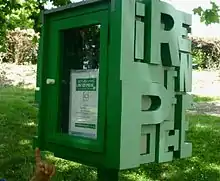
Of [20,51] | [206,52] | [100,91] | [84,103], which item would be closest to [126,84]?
[100,91]

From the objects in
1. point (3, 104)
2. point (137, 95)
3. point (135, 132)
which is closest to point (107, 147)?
point (135, 132)

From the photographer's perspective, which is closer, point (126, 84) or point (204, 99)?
point (126, 84)

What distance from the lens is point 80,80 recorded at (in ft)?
7.96

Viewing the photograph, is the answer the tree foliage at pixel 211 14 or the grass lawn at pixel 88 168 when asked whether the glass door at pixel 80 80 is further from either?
the tree foliage at pixel 211 14

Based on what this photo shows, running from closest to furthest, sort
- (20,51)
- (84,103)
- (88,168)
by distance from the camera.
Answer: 1. (84,103)
2. (88,168)
3. (20,51)

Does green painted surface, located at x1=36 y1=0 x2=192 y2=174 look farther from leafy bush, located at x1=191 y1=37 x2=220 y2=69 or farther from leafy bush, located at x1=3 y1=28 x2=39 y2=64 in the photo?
leafy bush, located at x1=191 y1=37 x2=220 y2=69

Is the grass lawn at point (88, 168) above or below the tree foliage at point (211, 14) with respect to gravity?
below

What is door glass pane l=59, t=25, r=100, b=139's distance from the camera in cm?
233

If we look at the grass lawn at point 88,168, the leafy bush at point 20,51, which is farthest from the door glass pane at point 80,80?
the leafy bush at point 20,51

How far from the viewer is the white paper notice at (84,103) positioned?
7.56ft

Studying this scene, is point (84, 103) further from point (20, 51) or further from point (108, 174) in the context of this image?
point (20, 51)

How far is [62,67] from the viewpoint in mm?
2545

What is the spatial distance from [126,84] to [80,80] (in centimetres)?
38

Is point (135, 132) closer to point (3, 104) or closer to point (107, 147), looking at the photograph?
point (107, 147)
